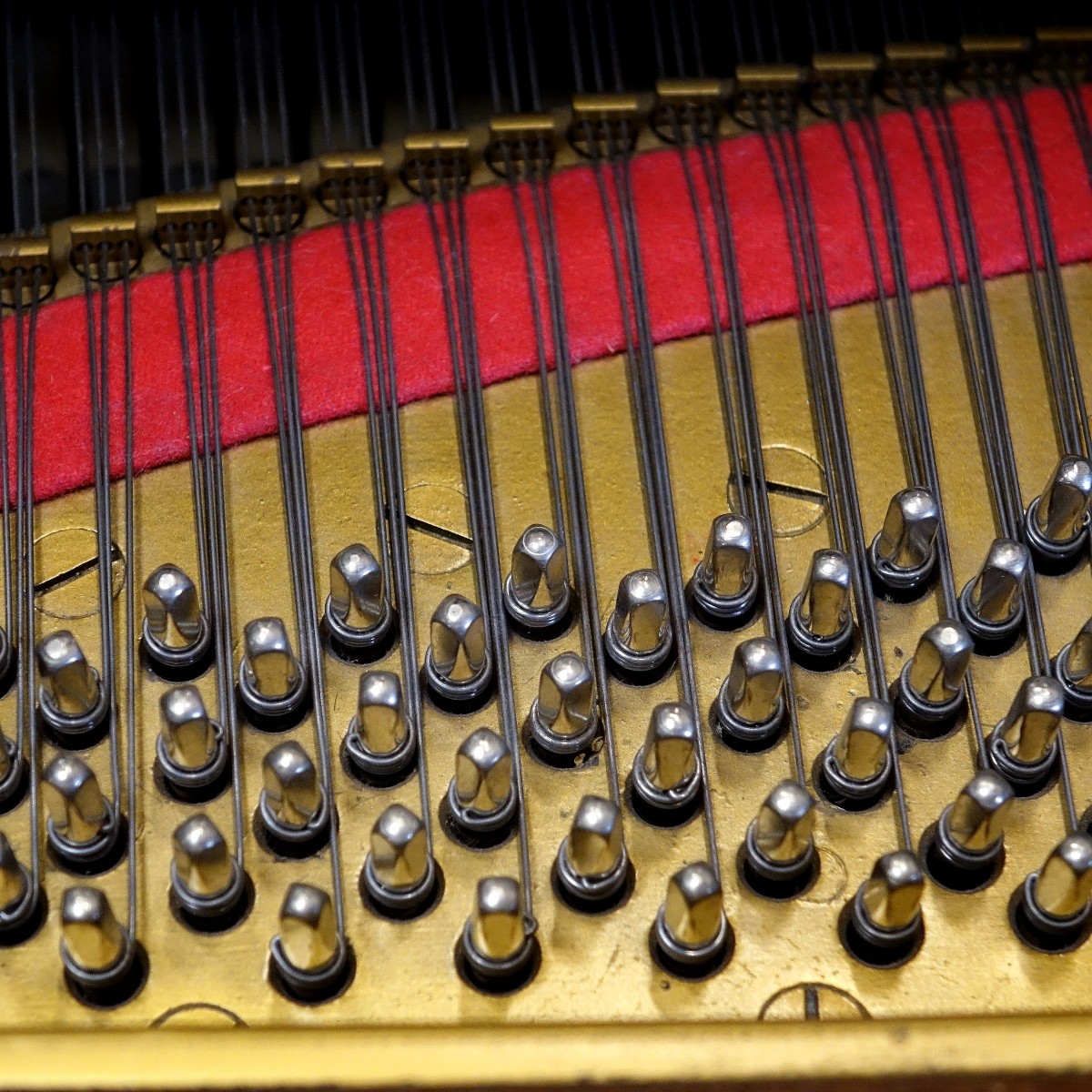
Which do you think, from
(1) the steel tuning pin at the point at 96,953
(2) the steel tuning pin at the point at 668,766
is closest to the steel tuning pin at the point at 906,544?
(2) the steel tuning pin at the point at 668,766

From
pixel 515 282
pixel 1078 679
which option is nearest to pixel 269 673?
pixel 515 282

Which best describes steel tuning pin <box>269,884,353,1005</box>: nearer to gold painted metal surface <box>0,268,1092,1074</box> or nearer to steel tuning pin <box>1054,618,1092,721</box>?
gold painted metal surface <box>0,268,1092,1074</box>

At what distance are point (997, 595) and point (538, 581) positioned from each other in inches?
14.5

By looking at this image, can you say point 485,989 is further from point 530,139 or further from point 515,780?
point 530,139

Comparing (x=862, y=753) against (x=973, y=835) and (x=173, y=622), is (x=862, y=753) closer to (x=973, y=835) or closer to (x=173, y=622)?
(x=973, y=835)

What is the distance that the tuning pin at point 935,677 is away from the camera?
120 cm

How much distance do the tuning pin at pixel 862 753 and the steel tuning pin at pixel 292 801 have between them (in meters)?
0.39

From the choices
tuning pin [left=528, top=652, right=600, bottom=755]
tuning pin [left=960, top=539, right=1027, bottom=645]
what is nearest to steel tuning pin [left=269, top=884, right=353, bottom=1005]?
tuning pin [left=528, top=652, right=600, bottom=755]

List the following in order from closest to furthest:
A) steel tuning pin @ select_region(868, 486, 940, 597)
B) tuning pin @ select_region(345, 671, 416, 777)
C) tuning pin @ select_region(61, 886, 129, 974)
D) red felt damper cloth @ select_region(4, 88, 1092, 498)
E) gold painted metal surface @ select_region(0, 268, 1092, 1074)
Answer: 1. gold painted metal surface @ select_region(0, 268, 1092, 1074)
2. tuning pin @ select_region(61, 886, 129, 974)
3. tuning pin @ select_region(345, 671, 416, 777)
4. steel tuning pin @ select_region(868, 486, 940, 597)
5. red felt damper cloth @ select_region(4, 88, 1092, 498)

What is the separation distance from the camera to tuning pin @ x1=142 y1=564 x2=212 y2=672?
1241 millimetres

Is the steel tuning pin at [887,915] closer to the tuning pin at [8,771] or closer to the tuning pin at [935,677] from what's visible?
the tuning pin at [935,677]

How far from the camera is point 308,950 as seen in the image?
3.59 feet

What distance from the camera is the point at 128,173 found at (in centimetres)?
166

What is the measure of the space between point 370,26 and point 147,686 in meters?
0.79
